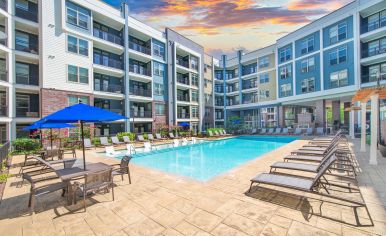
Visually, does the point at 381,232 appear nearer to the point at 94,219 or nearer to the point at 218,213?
the point at 218,213

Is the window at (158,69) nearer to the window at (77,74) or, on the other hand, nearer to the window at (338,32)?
the window at (77,74)

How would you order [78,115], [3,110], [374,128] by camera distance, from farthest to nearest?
1. [3,110]
2. [374,128]
3. [78,115]

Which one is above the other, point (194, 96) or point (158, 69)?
point (158, 69)

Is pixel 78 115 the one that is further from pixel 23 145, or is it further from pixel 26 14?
pixel 26 14

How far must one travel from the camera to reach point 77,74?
18672 millimetres

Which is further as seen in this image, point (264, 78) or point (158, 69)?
point (264, 78)

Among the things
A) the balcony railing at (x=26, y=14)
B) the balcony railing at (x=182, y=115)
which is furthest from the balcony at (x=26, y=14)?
the balcony railing at (x=182, y=115)

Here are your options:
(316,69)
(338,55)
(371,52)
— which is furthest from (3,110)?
(371,52)

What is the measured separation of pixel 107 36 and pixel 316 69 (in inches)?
1101

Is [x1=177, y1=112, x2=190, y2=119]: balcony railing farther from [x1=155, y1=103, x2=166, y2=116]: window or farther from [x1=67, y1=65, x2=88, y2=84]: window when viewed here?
[x1=67, y1=65, x2=88, y2=84]: window

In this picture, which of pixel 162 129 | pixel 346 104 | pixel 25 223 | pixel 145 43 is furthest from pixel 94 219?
pixel 346 104

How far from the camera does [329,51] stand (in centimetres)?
2439

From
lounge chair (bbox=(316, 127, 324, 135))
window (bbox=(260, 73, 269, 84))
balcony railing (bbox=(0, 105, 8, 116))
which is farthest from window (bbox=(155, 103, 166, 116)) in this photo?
lounge chair (bbox=(316, 127, 324, 135))

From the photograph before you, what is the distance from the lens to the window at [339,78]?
2267cm
